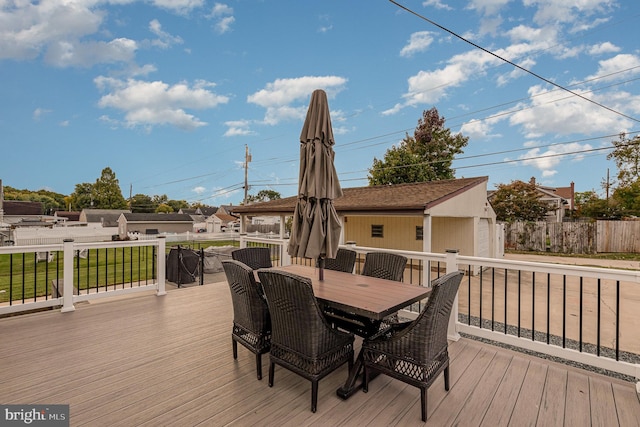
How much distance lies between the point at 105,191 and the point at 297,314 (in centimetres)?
5360

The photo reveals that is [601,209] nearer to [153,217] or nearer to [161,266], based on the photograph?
[161,266]

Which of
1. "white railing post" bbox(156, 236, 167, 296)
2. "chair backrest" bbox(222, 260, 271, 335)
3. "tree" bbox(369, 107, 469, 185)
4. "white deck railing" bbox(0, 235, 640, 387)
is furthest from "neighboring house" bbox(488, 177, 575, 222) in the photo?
"chair backrest" bbox(222, 260, 271, 335)

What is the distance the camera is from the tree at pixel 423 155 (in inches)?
723

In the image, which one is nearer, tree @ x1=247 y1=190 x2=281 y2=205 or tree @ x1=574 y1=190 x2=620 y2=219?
tree @ x1=574 y1=190 x2=620 y2=219

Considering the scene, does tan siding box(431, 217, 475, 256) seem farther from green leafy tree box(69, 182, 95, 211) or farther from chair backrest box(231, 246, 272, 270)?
green leafy tree box(69, 182, 95, 211)

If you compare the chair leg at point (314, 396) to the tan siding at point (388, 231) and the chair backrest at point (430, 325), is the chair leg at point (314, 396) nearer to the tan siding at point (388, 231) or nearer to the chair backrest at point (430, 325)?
the chair backrest at point (430, 325)

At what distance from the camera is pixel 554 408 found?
2109 millimetres

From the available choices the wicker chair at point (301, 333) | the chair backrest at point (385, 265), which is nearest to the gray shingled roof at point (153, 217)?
the chair backrest at point (385, 265)

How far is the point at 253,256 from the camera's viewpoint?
4.08 metres

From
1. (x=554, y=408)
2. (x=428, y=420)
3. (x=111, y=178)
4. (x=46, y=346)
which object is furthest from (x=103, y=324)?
(x=111, y=178)

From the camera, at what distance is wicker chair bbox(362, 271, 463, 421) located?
1951 mm

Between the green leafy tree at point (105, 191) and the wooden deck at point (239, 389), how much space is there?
5036 centimetres

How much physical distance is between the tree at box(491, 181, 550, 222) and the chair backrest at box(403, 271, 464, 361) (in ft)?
63.0

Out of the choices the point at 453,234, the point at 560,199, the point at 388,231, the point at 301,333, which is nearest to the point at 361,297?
the point at 301,333
